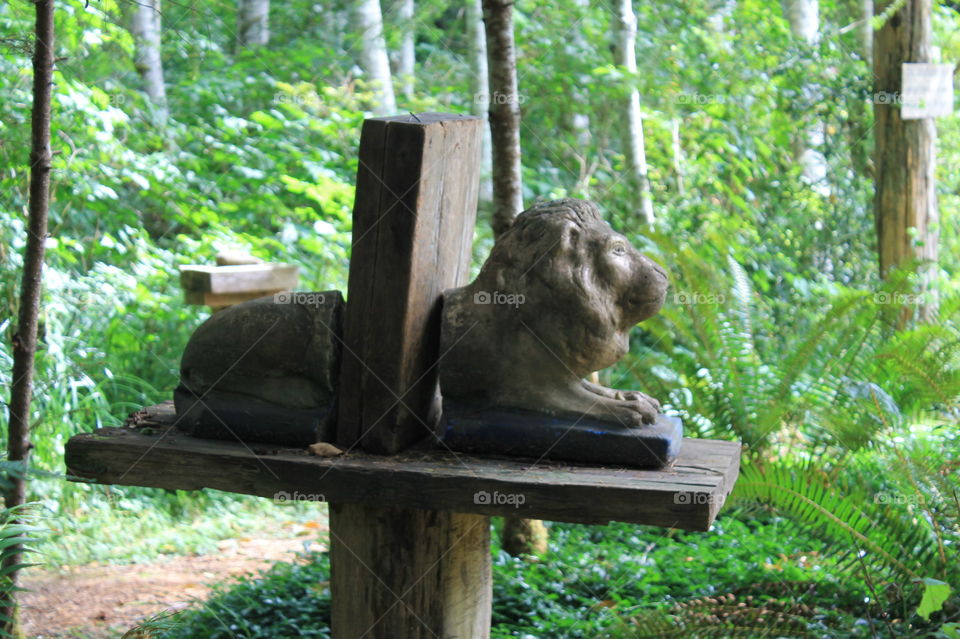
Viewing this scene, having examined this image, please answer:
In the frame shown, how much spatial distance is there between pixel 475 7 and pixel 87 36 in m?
3.79

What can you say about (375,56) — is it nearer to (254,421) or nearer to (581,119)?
(581,119)

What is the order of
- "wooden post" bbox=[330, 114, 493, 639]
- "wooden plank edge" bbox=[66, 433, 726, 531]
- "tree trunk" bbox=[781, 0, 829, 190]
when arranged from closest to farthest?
1. "wooden plank edge" bbox=[66, 433, 726, 531]
2. "wooden post" bbox=[330, 114, 493, 639]
3. "tree trunk" bbox=[781, 0, 829, 190]

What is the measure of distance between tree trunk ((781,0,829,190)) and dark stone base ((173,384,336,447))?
792cm

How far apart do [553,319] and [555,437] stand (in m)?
0.35

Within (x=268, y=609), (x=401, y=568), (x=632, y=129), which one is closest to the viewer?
(x=401, y=568)

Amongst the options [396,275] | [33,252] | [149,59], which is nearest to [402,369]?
[396,275]

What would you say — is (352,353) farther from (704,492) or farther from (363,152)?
(704,492)

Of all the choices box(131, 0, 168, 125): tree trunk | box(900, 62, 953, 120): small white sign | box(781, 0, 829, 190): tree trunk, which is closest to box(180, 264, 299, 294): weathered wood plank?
box(131, 0, 168, 125): tree trunk

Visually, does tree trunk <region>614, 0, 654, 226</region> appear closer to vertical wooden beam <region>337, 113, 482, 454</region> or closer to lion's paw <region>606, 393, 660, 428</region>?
vertical wooden beam <region>337, 113, 482, 454</region>

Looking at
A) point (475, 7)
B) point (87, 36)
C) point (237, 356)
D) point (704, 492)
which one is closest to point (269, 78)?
point (475, 7)

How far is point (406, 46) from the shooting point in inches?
433

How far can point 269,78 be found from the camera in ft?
32.3

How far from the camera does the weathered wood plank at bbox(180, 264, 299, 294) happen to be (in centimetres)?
550

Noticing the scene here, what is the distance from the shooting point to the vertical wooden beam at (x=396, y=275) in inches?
112
